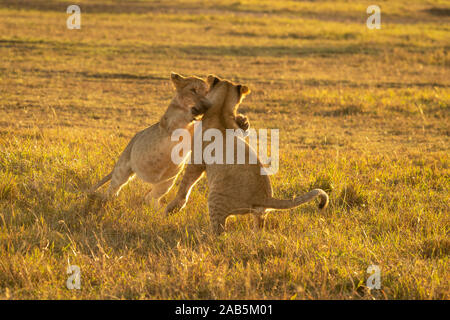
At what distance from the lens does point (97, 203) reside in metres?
5.33

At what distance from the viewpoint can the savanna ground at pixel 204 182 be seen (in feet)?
12.9

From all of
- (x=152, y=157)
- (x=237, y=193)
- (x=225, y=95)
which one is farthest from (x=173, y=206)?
(x=225, y=95)

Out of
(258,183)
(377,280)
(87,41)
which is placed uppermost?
(87,41)

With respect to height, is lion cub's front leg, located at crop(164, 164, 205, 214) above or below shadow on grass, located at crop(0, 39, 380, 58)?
below

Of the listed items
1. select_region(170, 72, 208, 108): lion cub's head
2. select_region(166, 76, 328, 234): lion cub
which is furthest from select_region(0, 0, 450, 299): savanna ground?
select_region(170, 72, 208, 108): lion cub's head

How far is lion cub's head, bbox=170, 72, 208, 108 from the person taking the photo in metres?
5.36

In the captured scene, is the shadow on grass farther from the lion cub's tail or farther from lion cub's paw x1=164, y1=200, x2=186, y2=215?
the lion cub's tail

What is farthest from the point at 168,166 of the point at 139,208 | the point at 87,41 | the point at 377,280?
the point at 87,41

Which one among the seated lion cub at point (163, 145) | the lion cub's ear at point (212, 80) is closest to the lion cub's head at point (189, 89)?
the seated lion cub at point (163, 145)

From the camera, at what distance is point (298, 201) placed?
429 cm

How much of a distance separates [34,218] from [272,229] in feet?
7.13

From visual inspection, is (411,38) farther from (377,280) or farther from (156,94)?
(377,280)

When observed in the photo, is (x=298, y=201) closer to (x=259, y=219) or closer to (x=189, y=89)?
(x=259, y=219)

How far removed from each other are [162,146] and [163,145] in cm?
2
